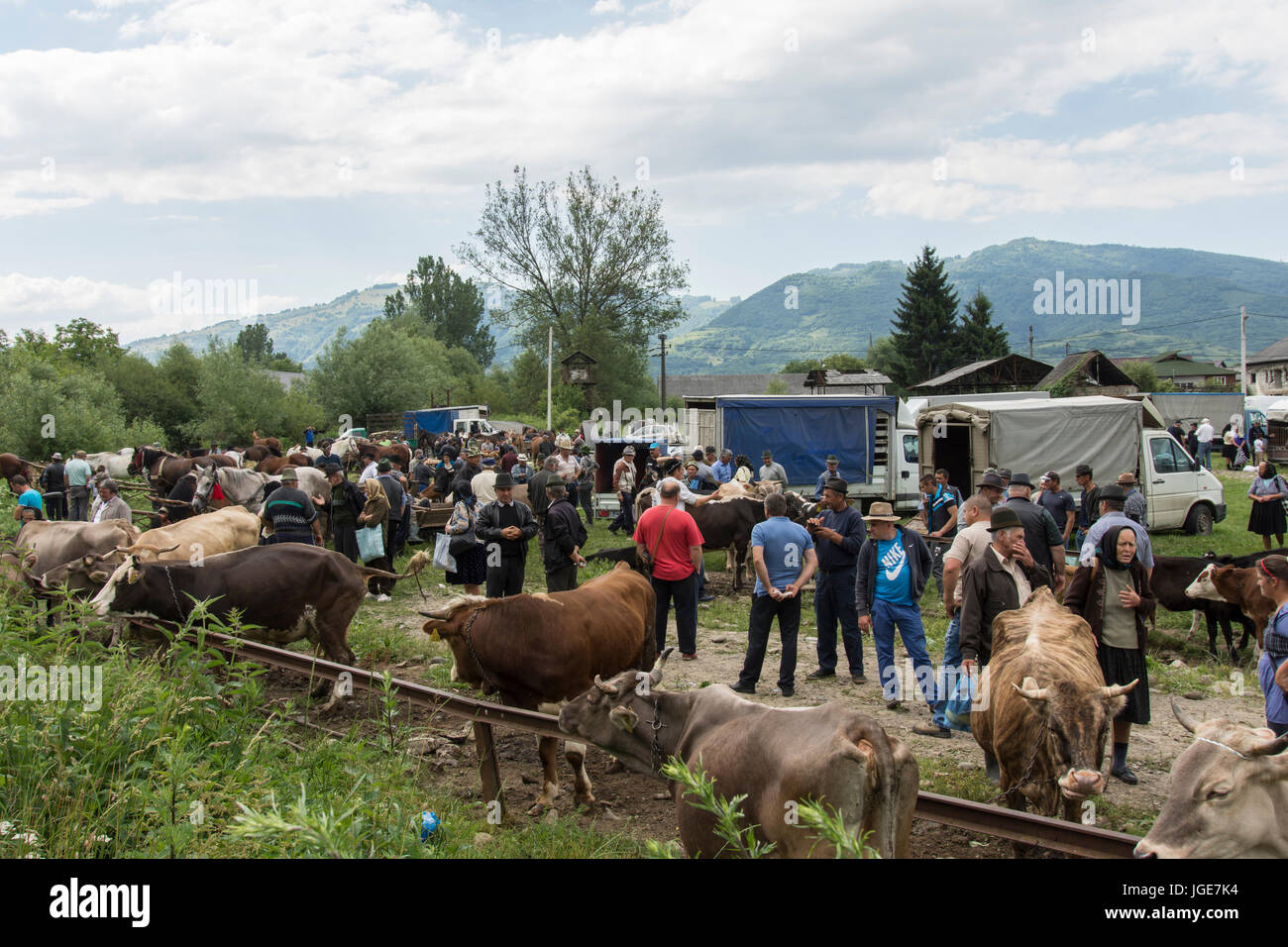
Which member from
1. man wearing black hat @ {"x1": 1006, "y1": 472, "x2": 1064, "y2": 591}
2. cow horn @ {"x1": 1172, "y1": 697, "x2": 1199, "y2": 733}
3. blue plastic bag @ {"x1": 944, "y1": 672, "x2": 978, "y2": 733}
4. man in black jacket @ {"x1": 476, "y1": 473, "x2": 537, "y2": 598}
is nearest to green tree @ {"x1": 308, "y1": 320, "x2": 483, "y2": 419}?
man in black jacket @ {"x1": 476, "y1": 473, "x2": 537, "y2": 598}

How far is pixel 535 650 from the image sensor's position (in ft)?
19.6

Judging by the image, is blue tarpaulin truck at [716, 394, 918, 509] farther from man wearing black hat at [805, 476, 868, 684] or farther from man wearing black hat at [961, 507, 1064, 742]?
man wearing black hat at [961, 507, 1064, 742]

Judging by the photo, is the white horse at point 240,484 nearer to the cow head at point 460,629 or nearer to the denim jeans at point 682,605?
the denim jeans at point 682,605

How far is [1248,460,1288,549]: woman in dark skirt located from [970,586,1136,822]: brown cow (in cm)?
1162

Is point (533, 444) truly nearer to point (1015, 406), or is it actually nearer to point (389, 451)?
point (389, 451)

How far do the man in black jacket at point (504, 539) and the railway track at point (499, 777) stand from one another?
2.68 m

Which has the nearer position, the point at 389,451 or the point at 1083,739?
the point at 1083,739

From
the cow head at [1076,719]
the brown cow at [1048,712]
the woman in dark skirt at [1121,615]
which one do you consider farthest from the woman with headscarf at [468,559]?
the cow head at [1076,719]

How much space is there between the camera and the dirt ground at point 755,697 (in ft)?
17.9

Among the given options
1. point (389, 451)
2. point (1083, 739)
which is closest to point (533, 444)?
point (389, 451)

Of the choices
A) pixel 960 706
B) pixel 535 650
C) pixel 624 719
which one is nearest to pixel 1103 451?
pixel 960 706

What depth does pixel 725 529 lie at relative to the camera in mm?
13156
